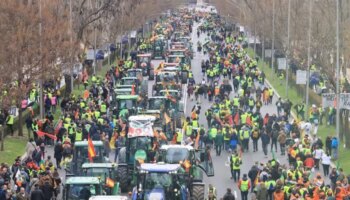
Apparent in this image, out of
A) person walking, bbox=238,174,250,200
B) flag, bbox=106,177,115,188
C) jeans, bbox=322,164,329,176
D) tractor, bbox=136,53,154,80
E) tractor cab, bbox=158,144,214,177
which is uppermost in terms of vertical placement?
tractor, bbox=136,53,154,80

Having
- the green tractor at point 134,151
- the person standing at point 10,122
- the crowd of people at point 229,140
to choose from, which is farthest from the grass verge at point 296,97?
the person standing at point 10,122

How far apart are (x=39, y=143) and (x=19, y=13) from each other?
451 inches

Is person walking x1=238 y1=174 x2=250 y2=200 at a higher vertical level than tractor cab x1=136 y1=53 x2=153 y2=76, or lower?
lower

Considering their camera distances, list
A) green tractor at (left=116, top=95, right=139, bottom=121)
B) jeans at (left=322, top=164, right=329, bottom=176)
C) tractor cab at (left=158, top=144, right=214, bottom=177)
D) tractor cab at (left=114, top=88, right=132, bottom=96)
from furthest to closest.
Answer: tractor cab at (left=114, top=88, right=132, bottom=96) < green tractor at (left=116, top=95, right=139, bottom=121) < jeans at (left=322, top=164, right=329, bottom=176) < tractor cab at (left=158, top=144, right=214, bottom=177)

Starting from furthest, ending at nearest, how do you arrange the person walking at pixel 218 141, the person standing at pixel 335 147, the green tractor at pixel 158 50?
the green tractor at pixel 158 50 → the person walking at pixel 218 141 → the person standing at pixel 335 147

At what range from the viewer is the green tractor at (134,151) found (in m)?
35.1

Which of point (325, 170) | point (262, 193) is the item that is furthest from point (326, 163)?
point (262, 193)

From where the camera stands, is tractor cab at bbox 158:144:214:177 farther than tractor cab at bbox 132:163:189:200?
Yes

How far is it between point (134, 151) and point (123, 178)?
1.65m

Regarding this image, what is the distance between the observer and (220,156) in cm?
4388

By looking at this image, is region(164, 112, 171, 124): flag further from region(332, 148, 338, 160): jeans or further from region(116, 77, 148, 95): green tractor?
region(116, 77, 148, 95): green tractor

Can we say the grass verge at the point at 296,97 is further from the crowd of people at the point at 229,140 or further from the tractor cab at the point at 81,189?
the tractor cab at the point at 81,189

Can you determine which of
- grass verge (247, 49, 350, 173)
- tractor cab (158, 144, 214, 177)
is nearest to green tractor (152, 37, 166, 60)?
grass verge (247, 49, 350, 173)

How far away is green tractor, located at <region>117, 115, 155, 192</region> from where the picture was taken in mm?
35062
